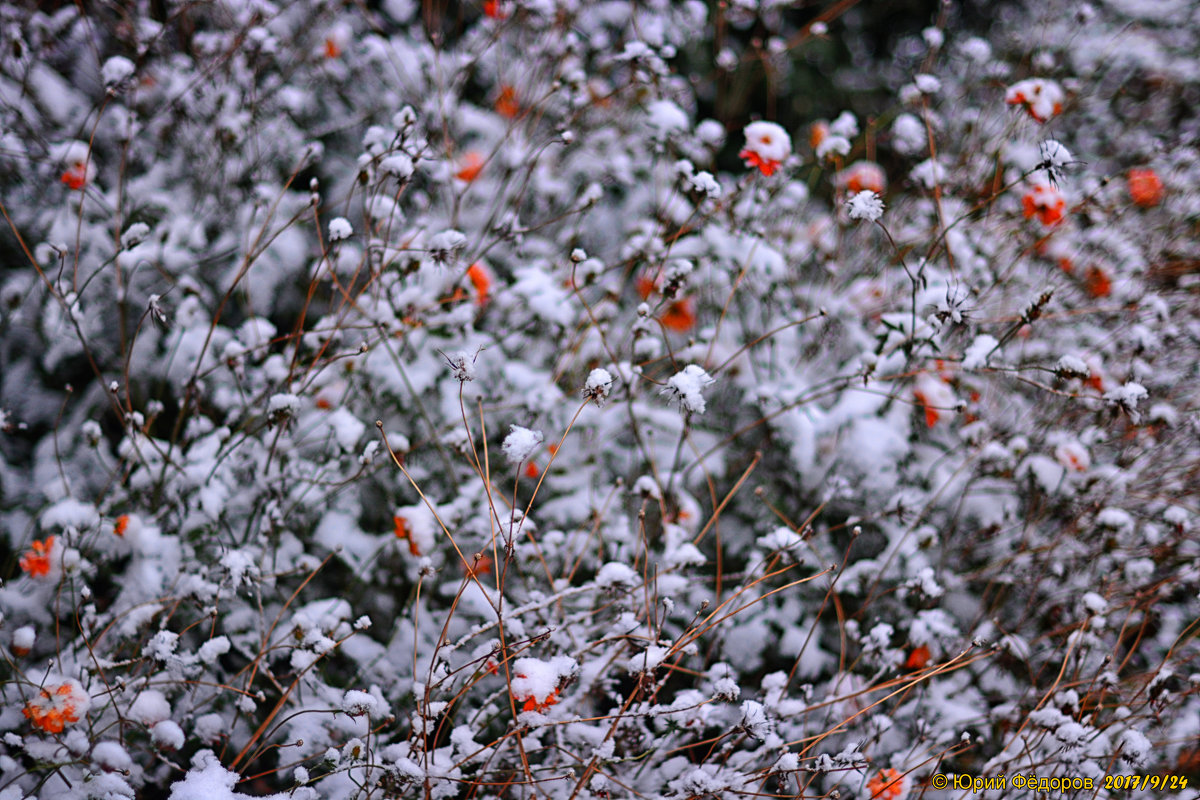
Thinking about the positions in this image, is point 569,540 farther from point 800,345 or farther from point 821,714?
point 800,345

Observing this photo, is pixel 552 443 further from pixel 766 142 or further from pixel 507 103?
pixel 507 103

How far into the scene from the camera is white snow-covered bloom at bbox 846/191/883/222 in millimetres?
1253

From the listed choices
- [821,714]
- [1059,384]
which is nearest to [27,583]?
[821,714]

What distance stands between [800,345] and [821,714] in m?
1.02

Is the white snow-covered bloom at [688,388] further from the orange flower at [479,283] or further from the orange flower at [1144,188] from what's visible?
the orange flower at [1144,188]

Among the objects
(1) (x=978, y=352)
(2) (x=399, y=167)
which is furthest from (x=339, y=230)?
(1) (x=978, y=352)

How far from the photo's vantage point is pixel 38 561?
1.40 m

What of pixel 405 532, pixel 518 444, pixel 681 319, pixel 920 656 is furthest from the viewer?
pixel 681 319

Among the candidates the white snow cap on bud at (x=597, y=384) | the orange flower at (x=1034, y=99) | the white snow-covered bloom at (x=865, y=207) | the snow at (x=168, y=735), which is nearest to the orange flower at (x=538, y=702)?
the white snow cap on bud at (x=597, y=384)

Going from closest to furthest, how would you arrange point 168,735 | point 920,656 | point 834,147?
1. point 168,735
2. point 920,656
3. point 834,147

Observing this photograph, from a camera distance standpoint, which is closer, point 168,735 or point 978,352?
point 168,735

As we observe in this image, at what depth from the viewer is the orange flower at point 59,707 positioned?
1.16 m

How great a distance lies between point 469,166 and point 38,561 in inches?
57.7

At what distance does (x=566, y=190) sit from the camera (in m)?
2.37
